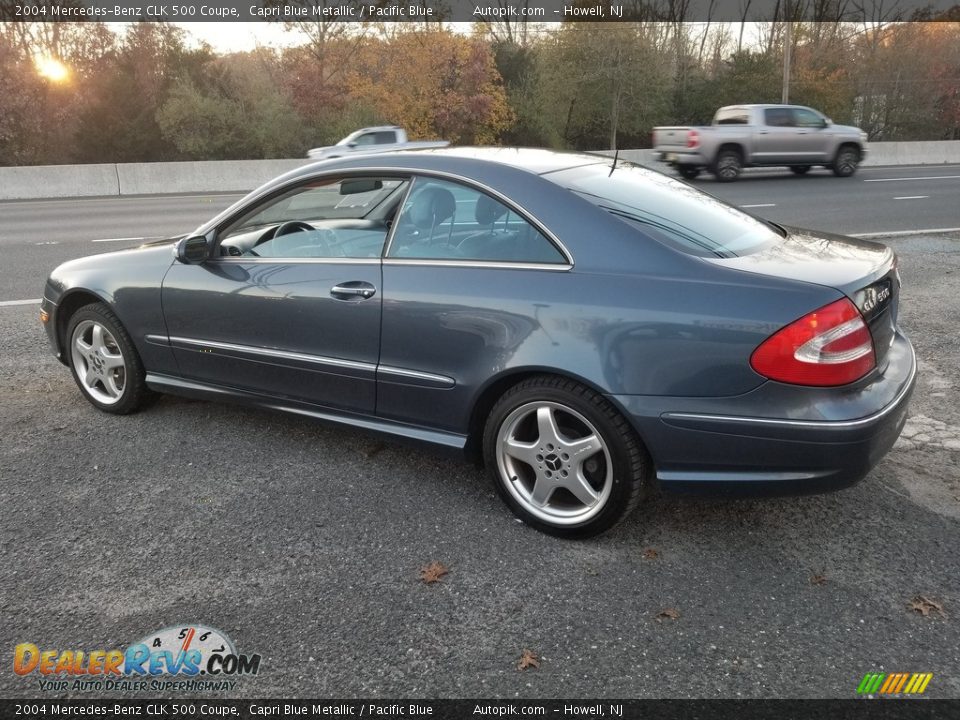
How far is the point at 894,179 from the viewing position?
64.6ft

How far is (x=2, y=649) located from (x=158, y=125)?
37434mm

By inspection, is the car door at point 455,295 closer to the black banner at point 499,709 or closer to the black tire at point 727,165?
the black banner at point 499,709

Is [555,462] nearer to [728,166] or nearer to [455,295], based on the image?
[455,295]

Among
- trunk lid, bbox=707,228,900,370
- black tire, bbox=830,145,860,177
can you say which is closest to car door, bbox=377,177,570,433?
trunk lid, bbox=707,228,900,370

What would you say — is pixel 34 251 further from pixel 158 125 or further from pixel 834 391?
pixel 158 125

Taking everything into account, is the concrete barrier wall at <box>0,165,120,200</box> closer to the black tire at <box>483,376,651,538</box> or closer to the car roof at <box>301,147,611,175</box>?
the car roof at <box>301,147,611,175</box>

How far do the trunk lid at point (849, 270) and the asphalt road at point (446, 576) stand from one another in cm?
82

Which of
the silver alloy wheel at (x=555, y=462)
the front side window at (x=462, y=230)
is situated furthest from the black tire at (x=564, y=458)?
the front side window at (x=462, y=230)

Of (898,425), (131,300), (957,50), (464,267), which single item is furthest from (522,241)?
(957,50)

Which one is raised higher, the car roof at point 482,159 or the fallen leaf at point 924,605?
the car roof at point 482,159

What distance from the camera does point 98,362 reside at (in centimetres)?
462

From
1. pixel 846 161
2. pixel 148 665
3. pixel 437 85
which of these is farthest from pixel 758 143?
pixel 437 85

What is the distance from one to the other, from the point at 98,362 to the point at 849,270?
3.89 metres

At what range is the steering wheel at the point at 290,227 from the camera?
4.14 m
